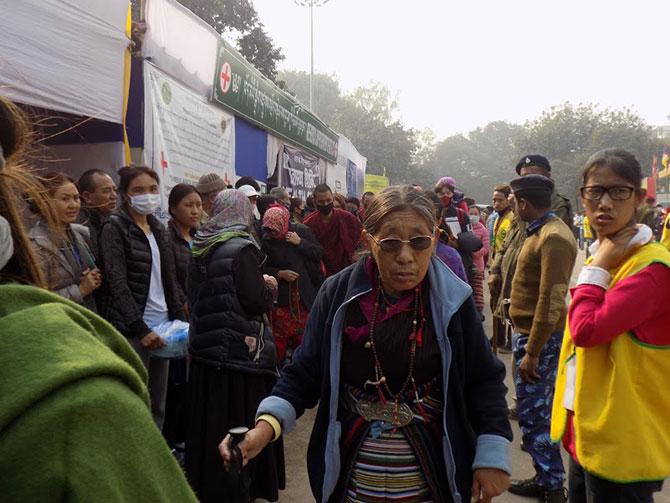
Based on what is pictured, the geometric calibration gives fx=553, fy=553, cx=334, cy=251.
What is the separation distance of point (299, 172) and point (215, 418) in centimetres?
820

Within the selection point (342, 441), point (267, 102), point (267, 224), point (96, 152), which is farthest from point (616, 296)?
point (267, 102)

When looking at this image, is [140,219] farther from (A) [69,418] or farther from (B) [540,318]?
(A) [69,418]

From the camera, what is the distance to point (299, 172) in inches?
434

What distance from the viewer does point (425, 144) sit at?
6875cm

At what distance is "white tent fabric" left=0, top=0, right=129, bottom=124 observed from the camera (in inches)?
132

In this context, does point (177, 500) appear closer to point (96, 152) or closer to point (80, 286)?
point (80, 286)

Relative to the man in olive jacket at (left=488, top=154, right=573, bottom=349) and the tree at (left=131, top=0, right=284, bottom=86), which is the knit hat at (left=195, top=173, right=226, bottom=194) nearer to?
the man in olive jacket at (left=488, top=154, right=573, bottom=349)

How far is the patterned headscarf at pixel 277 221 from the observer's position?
503 cm

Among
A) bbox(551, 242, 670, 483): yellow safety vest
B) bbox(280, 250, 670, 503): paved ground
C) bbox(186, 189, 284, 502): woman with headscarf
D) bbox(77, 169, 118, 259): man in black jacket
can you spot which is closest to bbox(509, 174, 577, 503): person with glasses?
bbox(280, 250, 670, 503): paved ground

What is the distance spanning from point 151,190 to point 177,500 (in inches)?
131

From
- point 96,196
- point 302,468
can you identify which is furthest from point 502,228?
point 96,196

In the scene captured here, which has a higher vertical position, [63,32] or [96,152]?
[63,32]

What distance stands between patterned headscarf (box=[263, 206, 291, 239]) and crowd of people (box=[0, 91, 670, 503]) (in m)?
0.02

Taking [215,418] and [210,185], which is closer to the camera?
[215,418]
